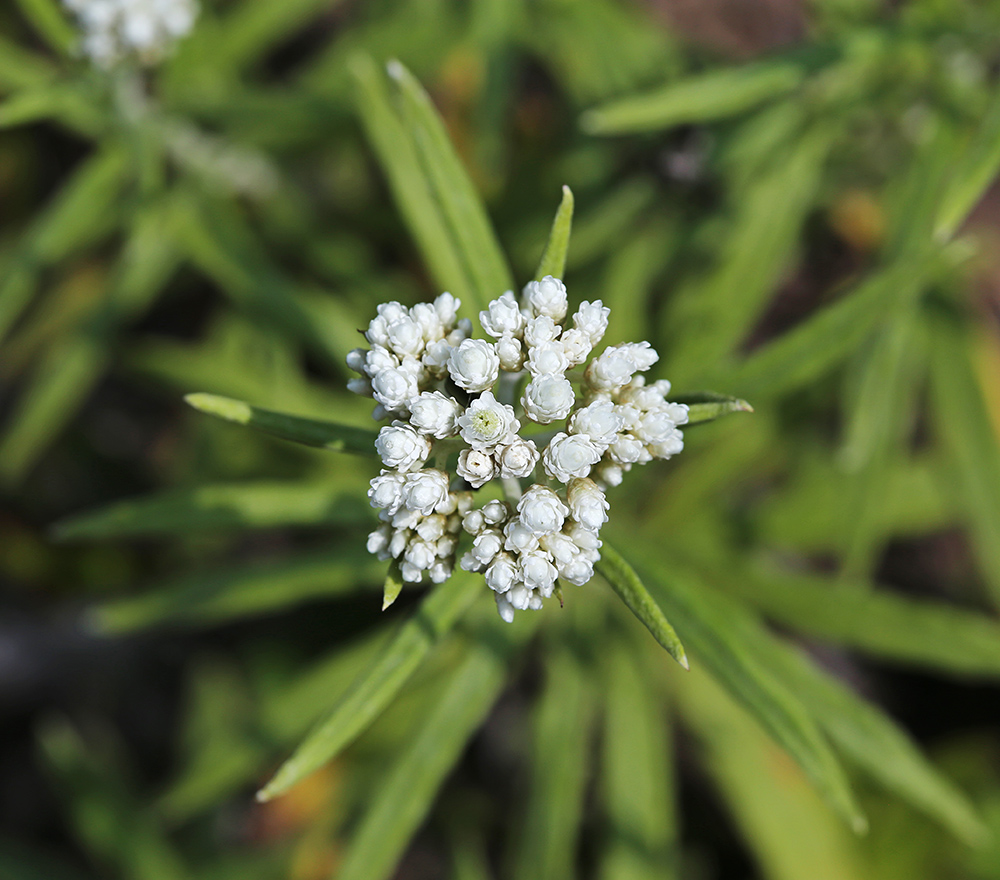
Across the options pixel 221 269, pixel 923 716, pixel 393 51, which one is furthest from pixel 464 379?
pixel 923 716

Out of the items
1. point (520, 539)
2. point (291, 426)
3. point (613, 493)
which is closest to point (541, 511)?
point (520, 539)

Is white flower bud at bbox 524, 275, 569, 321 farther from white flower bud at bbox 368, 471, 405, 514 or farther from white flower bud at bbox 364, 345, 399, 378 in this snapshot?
white flower bud at bbox 368, 471, 405, 514

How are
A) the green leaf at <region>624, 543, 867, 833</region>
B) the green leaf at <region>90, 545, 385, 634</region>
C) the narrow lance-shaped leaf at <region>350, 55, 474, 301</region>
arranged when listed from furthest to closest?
the green leaf at <region>90, 545, 385, 634</region> → the narrow lance-shaped leaf at <region>350, 55, 474, 301</region> → the green leaf at <region>624, 543, 867, 833</region>

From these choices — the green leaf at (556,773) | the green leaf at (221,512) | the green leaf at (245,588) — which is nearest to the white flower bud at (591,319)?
the green leaf at (221,512)

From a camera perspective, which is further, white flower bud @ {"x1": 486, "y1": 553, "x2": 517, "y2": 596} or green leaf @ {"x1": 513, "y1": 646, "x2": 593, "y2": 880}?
green leaf @ {"x1": 513, "y1": 646, "x2": 593, "y2": 880}

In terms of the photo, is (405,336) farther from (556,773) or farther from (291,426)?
(556,773)

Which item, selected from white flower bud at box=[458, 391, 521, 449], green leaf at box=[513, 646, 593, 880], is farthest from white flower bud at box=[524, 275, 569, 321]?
green leaf at box=[513, 646, 593, 880]
